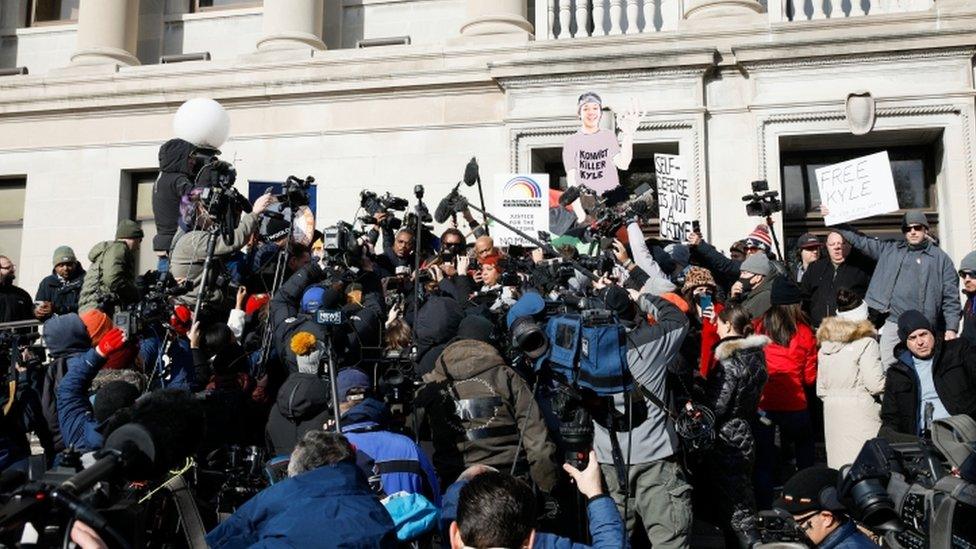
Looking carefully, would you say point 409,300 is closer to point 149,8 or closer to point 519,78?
point 519,78

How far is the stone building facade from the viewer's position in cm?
1266

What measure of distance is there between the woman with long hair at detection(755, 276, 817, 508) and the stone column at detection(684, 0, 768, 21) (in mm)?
6864

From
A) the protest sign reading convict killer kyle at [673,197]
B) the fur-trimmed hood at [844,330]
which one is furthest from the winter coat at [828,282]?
the protest sign reading convict killer kyle at [673,197]

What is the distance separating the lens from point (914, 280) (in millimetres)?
8211

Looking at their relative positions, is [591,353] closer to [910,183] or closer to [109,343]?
[109,343]

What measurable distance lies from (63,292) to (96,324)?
144 inches

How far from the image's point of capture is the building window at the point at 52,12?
1836 cm

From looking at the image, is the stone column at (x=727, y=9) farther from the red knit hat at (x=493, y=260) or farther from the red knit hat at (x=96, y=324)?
the red knit hat at (x=96, y=324)

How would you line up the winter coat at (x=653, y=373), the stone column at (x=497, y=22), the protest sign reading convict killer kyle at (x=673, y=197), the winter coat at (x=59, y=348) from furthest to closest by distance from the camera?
the stone column at (x=497, y=22) → the protest sign reading convict killer kyle at (x=673, y=197) → the winter coat at (x=59, y=348) → the winter coat at (x=653, y=373)

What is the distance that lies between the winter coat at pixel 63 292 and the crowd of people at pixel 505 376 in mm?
1144

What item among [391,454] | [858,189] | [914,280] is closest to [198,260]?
[391,454]

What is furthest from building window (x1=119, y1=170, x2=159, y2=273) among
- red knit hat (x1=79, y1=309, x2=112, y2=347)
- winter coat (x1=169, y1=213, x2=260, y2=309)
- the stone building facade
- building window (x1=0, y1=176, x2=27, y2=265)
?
red knit hat (x1=79, y1=309, x2=112, y2=347)

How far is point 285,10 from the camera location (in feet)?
51.4

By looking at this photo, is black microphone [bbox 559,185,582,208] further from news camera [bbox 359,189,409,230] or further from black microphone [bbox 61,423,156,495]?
black microphone [bbox 61,423,156,495]
